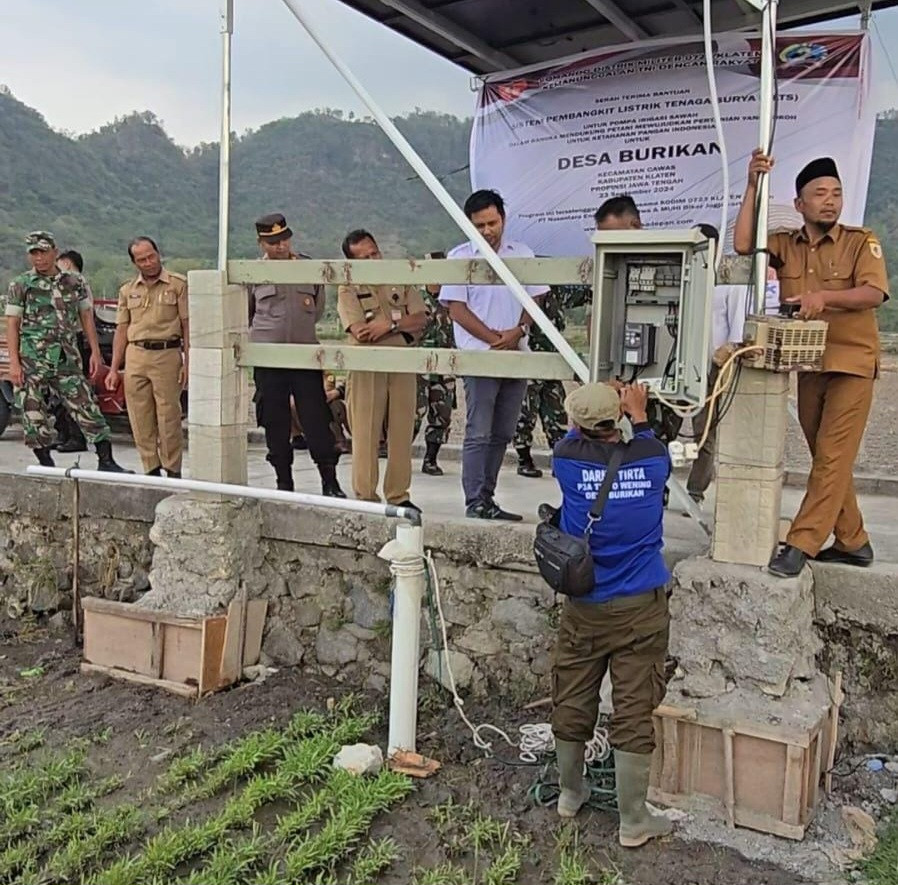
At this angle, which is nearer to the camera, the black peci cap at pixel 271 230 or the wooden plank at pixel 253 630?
the wooden plank at pixel 253 630

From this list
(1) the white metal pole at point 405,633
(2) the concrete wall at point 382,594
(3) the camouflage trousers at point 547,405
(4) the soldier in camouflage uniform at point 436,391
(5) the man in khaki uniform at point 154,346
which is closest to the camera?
(2) the concrete wall at point 382,594

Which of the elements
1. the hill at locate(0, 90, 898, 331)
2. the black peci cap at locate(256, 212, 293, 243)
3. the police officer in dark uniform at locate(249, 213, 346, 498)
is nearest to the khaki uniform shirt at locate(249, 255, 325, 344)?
the police officer in dark uniform at locate(249, 213, 346, 498)

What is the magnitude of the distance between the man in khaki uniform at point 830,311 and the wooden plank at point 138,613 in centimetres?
275

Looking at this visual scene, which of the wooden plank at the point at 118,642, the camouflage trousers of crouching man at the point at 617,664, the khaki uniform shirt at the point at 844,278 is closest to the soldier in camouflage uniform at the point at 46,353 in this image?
the wooden plank at the point at 118,642

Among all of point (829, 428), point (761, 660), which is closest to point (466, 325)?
point (829, 428)

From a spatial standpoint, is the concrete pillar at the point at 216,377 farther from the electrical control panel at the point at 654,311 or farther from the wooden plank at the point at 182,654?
the electrical control panel at the point at 654,311

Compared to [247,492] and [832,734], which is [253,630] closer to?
[247,492]

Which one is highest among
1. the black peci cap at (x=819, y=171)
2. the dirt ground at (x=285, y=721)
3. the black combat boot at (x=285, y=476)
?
the black peci cap at (x=819, y=171)

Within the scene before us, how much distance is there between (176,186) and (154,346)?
5151 centimetres

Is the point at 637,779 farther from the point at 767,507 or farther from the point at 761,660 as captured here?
the point at 767,507

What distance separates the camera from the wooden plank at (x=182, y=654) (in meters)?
4.59

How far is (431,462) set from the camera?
6.78 metres

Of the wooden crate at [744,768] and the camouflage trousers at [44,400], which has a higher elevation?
the camouflage trousers at [44,400]

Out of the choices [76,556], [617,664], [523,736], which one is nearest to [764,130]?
[617,664]
